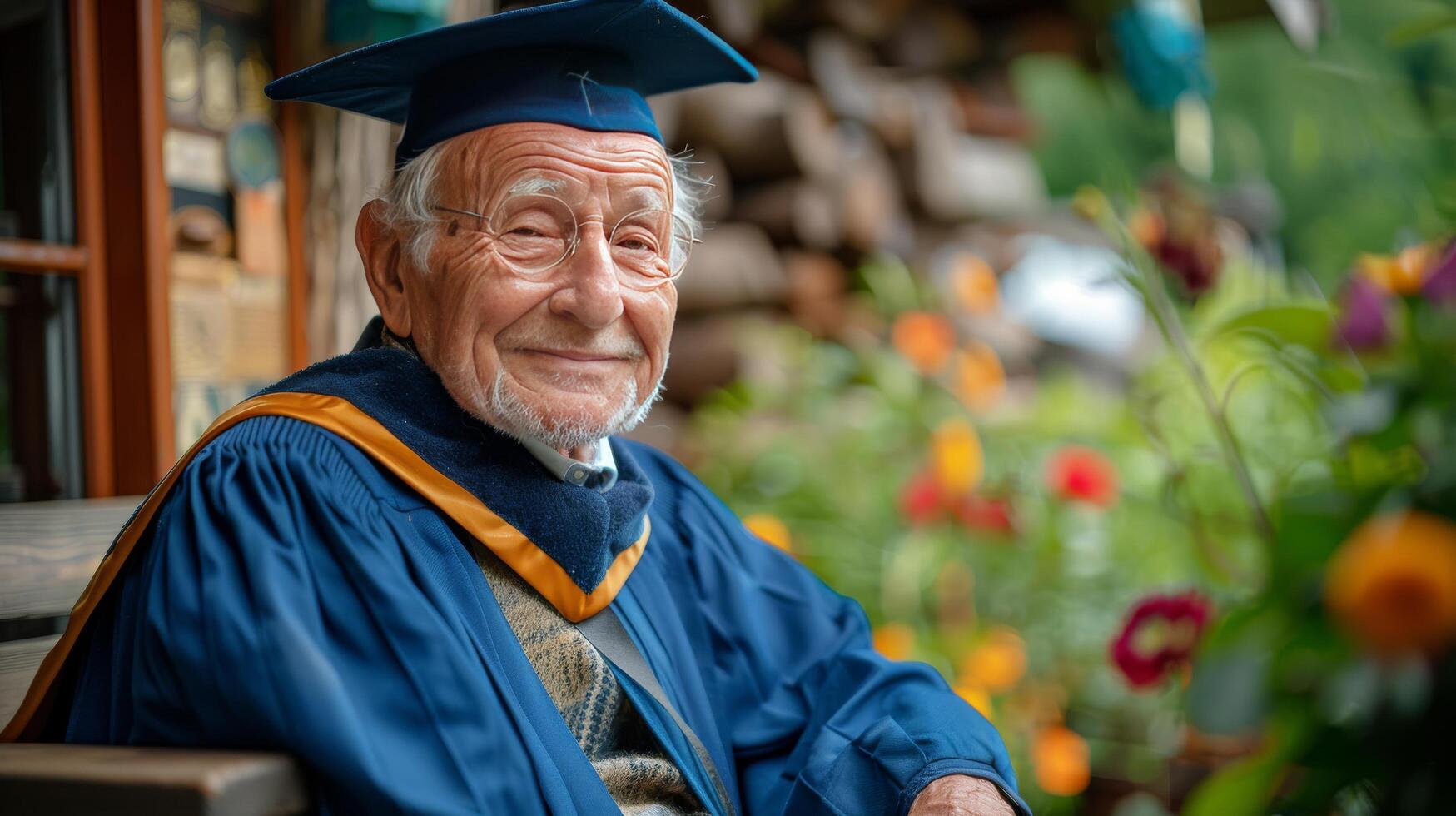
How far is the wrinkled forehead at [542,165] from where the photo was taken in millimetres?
1431

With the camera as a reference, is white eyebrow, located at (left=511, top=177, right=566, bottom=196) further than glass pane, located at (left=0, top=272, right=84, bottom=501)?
No

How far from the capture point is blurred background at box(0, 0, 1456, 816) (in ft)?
3.10

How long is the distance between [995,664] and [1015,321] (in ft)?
7.93

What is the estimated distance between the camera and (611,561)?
154 cm

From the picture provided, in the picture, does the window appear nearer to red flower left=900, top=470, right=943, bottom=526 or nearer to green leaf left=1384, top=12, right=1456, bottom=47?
red flower left=900, top=470, right=943, bottom=526

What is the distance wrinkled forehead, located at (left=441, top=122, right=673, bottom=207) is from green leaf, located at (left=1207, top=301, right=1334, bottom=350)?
2.59 ft

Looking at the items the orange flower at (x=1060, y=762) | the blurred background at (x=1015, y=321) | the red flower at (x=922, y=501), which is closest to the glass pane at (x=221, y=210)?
the blurred background at (x=1015, y=321)

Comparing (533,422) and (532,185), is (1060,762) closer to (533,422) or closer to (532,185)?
(533,422)

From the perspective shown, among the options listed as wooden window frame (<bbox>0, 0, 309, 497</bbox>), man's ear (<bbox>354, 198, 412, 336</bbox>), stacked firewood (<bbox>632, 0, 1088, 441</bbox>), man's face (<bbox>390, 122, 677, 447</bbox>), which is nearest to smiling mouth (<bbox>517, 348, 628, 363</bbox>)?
man's face (<bbox>390, 122, 677, 447</bbox>)

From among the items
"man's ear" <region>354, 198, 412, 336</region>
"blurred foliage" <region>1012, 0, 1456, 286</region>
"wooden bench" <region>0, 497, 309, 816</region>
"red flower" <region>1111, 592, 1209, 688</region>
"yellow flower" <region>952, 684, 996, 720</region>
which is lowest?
"yellow flower" <region>952, 684, 996, 720</region>

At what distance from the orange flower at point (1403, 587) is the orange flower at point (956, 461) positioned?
192cm

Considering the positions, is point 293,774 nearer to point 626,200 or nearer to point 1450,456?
point 626,200

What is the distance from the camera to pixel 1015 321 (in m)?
4.81

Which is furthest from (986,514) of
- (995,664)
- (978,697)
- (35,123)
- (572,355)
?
(35,123)
